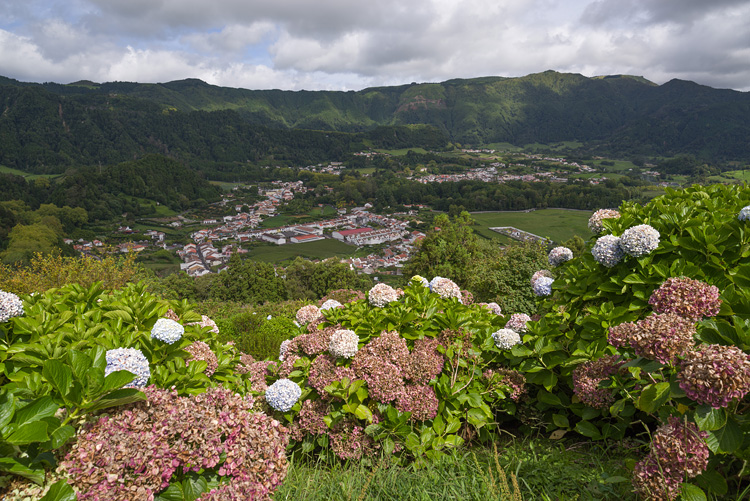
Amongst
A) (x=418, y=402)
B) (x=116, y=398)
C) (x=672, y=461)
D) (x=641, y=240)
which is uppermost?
(x=641, y=240)

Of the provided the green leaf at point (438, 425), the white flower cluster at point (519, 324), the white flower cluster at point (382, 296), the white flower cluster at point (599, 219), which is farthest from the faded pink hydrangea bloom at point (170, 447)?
the white flower cluster at point (599, 219)

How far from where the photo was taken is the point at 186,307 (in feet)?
11.3

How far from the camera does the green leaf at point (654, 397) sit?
6.23 feet

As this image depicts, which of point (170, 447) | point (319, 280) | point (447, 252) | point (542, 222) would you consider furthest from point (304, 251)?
point (170, 447)

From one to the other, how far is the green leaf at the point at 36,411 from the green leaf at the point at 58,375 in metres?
0.12

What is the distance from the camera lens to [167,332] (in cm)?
267

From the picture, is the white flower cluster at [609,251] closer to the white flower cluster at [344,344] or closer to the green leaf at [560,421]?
the green leaf at [560,421]

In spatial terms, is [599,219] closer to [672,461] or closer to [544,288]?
[544,288]

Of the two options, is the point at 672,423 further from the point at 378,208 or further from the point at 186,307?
the point at 378,208

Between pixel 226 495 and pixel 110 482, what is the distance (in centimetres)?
57

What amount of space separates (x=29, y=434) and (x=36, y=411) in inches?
5.1

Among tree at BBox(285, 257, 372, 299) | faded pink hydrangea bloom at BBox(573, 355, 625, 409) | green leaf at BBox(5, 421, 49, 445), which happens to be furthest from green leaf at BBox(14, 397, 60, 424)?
tree at BBox(285, 257, 372, 299)

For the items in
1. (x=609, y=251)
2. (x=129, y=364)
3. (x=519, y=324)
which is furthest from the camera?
(x=519, y=324)

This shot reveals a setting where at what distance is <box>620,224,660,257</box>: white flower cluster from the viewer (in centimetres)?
288
